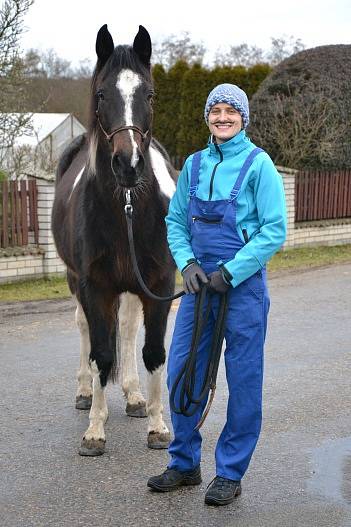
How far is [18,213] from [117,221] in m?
6.26

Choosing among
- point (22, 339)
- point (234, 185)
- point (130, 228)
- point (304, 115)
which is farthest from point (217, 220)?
point (304, 115)

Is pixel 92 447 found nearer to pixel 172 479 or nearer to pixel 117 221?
pixel 172 479

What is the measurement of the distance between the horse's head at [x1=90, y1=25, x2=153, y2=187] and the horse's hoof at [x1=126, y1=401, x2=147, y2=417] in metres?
1.88

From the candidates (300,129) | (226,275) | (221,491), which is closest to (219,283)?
(226,275)

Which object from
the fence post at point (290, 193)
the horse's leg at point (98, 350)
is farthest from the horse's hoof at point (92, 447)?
the fence post at point (290, 193)

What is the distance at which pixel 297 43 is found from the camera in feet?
149

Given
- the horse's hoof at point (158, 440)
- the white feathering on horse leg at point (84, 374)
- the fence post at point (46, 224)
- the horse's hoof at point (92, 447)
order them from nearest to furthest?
the horse's hoof at point (92, 447), the horse's hoof at point (158, 440), the white feathering on horse leg at point (84, 374), the fence post at point (46, 224)

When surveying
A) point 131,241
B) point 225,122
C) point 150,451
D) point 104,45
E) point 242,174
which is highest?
point 104,45

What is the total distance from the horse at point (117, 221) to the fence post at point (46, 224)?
559 cm

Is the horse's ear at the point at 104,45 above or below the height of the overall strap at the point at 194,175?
above

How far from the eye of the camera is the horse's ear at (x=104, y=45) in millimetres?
4449

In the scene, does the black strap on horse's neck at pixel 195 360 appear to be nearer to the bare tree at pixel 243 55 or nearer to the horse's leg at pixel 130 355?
the horse's leg at pixel 130 355

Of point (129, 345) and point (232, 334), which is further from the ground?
point (232, 334)

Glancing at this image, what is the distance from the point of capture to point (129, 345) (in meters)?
5.90
